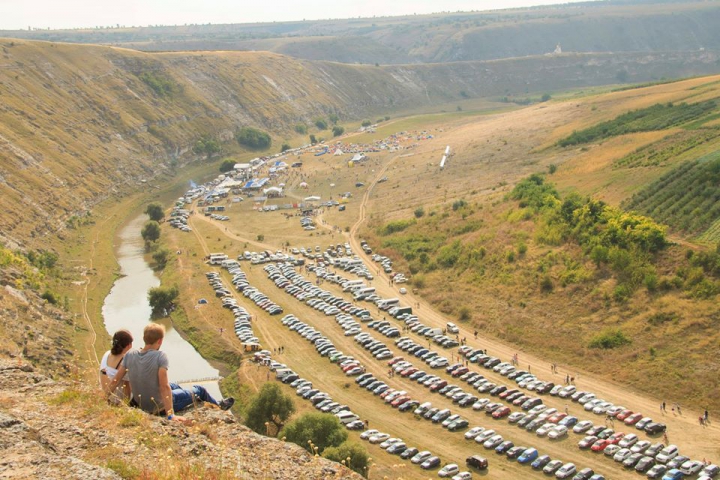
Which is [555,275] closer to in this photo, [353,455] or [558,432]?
[558,432]

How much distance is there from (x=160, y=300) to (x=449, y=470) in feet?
113

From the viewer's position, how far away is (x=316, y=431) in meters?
34.6

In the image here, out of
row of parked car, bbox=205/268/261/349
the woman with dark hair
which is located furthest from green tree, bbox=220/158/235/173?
the woman with dark hair

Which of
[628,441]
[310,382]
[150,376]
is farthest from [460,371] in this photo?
[150,376]

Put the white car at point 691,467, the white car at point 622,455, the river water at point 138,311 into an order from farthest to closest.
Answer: the river water at point 138,311 → the white car at point 622,455 → the white car at point 691,467

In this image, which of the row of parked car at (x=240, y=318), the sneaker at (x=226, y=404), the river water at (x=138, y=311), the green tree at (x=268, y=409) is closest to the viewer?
the sneaker at (x=226, y=404)

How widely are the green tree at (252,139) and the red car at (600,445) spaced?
11182 cm

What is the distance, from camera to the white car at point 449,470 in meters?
33.9

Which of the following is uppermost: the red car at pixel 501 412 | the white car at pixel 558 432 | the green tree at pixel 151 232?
the green tree at pixel 151 232

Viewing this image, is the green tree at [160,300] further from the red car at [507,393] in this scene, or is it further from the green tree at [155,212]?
the green tree at [155,212]

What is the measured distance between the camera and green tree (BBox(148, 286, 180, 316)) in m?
60.3

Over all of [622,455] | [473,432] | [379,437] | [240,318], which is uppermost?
[240,318]

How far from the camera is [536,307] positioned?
54.2 metres

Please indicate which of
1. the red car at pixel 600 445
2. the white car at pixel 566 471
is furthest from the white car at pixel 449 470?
the red car at pixel 600 445
